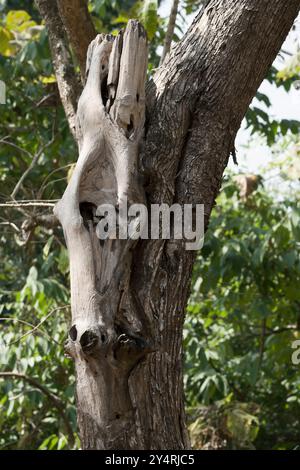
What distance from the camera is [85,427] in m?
2.30

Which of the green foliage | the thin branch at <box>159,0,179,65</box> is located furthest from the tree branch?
the green foliage

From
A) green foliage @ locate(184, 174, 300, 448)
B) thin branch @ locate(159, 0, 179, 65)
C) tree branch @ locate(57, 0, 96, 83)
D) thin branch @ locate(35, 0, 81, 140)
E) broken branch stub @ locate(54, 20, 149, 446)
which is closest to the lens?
broken branch stub @ locate(54, 20, 149, 446)

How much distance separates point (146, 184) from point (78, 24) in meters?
1.57

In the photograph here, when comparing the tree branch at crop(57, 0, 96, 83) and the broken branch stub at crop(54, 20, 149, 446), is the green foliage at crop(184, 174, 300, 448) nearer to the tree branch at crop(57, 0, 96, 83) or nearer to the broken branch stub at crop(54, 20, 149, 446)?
the tree branch at crop(57, 0, 96, 83)

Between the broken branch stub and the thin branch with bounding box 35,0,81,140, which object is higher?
the thin branch with bounding box 35,0,81,140

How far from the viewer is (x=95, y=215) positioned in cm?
251

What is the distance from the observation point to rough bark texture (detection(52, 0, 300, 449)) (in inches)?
90.0

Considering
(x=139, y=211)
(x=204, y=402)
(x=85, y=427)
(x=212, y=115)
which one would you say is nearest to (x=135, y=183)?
(x=139, y=211)

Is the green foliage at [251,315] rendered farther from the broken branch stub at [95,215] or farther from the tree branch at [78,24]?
the broken branch stub at [95,215]

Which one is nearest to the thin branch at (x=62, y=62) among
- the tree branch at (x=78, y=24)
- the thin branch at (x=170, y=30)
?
the tree branch at (x=78, y=24)

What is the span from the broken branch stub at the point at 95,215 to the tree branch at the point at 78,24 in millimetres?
1099

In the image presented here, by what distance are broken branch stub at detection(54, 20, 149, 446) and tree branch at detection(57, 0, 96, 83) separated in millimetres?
1099

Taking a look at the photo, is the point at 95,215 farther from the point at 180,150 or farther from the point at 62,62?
the point at 62,62

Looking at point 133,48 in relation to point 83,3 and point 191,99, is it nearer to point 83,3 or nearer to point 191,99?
point 191,99
